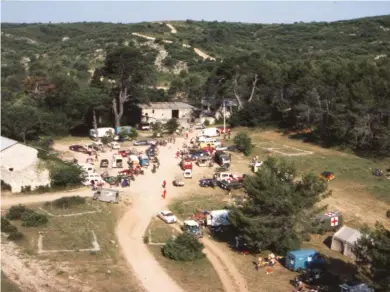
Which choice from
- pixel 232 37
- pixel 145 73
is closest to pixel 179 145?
pixel 145 73

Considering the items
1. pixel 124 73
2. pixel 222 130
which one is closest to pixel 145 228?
pixel 222 130

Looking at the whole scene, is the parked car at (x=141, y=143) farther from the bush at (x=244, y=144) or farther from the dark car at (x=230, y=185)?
the dark car at (x=230, y=185)

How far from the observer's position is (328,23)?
169 m

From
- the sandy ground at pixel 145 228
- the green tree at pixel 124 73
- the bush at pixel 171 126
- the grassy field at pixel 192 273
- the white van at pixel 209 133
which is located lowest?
the grassy field at pixel 192 273

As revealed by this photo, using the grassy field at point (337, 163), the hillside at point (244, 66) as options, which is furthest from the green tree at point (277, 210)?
the hillside at point (244, 66)

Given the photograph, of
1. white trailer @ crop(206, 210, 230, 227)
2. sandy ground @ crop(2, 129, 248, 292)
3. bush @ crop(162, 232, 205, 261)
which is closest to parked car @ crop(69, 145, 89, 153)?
sandy ground @ crop(2, 129, 248, 292)

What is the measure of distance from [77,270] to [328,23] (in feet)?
524

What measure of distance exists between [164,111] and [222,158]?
2177 cm

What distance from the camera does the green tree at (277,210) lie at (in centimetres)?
2734

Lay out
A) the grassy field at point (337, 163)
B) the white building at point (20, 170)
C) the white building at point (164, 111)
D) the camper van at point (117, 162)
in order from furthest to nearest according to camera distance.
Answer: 1. the white building at point (164, 111)
2. the camper van at point (117, 162)
3. the grassy field at point (337, 163)
4. the white building at point (20, 170)

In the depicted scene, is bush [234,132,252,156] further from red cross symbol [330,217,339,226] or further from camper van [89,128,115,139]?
red cross symbol [330,217,339,226]

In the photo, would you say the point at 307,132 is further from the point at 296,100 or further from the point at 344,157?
the point at 344,157

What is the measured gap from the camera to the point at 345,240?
2891 cm

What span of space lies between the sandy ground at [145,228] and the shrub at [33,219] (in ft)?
11.7
